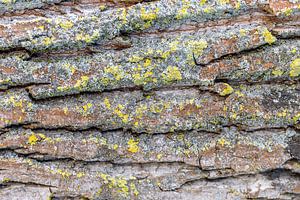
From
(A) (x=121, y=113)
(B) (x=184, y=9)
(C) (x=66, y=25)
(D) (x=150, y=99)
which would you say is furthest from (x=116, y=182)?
(B) (x=184, y=9)

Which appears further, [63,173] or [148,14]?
[63,173]

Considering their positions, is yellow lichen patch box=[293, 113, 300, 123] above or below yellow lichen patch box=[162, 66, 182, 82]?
below

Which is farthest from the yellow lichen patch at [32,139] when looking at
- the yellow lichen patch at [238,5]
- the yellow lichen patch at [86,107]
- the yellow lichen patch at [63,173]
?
the yellow lichen patch at [238,5]

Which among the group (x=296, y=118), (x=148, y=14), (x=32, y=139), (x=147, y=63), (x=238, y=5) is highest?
(x=238, y=5)

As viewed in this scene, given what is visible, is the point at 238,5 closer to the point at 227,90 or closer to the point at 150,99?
the point at 227,90

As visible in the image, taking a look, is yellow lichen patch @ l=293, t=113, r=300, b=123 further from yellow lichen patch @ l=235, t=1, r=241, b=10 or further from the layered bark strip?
yellow lichen patch @ l=235, t=1, r=241, b=10

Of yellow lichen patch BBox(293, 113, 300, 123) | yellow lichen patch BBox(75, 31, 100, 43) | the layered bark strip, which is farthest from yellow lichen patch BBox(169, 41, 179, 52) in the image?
yellow lichen patch BBox(293, 113, 300, 123)

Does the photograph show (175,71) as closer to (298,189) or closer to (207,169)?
(207,169)

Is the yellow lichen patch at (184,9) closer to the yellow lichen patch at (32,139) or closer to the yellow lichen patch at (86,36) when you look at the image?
the yellow lichen patch at (86,36)

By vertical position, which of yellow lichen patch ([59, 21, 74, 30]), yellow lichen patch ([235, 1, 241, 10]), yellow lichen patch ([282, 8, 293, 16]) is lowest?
yellow lichen patch ([59, 21, 74, 30])
